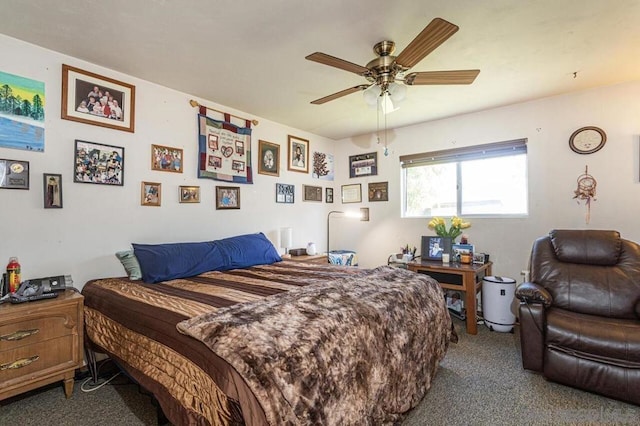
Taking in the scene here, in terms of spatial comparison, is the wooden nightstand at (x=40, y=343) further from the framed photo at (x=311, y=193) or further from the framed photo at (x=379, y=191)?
the framed photo at (x=379, y=191)

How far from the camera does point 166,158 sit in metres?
2.87

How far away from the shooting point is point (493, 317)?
10.1 ft

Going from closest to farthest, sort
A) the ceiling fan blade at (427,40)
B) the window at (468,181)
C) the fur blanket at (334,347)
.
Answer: the fur blanket at (334,347) < the ceiling fan blade at (427,40) < the window at (468,181)

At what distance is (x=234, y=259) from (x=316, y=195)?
2.02 metres

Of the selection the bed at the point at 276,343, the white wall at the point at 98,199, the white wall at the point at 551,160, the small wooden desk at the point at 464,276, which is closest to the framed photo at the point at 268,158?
the white wall at the point at 98,199

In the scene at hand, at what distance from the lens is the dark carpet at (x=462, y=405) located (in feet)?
5.66

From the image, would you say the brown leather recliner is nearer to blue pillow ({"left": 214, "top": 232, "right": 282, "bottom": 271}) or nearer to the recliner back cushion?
the recliner back cushion

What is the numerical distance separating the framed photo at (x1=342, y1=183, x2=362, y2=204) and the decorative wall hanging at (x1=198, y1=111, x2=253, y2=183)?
1.70 metres

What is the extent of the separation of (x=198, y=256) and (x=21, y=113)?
1607 millimetres

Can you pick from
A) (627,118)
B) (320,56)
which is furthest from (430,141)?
(320,56)

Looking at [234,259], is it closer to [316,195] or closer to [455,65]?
[316,195]

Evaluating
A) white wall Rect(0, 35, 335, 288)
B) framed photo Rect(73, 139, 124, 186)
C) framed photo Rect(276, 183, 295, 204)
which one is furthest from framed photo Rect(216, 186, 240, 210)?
framed photo Rect(73, 139, 124, 186)

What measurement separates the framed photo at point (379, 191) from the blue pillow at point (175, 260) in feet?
8.19

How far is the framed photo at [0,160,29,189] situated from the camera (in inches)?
79.2
